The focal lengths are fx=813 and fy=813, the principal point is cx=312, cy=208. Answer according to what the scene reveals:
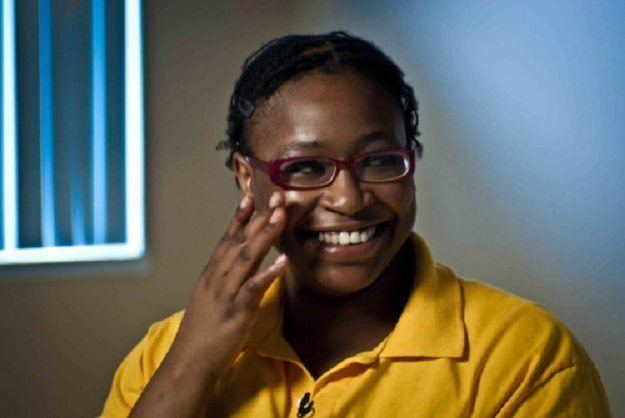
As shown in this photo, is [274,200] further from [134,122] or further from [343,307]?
[134,122]

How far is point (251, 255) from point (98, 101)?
4.57 feet

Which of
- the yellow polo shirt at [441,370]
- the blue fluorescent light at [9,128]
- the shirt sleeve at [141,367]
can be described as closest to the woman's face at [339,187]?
the yellow polo shirt at [441,370]

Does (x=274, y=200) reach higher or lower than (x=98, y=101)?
lower

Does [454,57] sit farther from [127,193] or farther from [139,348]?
[139,348]

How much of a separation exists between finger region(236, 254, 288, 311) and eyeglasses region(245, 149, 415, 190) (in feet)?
0.36

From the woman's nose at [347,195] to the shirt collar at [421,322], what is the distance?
0.18 m

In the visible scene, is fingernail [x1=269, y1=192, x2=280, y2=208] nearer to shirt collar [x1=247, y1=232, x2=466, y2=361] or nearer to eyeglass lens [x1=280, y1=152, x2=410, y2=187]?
eyeglass lens [x1=280, y1=152, x2=410, y2=187]

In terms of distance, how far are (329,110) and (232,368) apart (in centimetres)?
41

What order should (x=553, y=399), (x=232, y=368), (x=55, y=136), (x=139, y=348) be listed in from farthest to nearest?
(x=55, y=136) < (x=139, y=348) < (x=232, y=368) < (x=553, y=399)

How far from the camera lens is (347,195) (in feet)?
3.61

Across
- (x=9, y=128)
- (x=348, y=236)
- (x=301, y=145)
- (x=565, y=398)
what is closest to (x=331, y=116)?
(x=301, y=145)

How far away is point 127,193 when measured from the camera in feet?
8.00

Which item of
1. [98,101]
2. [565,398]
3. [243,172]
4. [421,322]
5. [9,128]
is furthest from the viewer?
[98,101]

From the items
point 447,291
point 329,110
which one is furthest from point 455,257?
point 329,110
